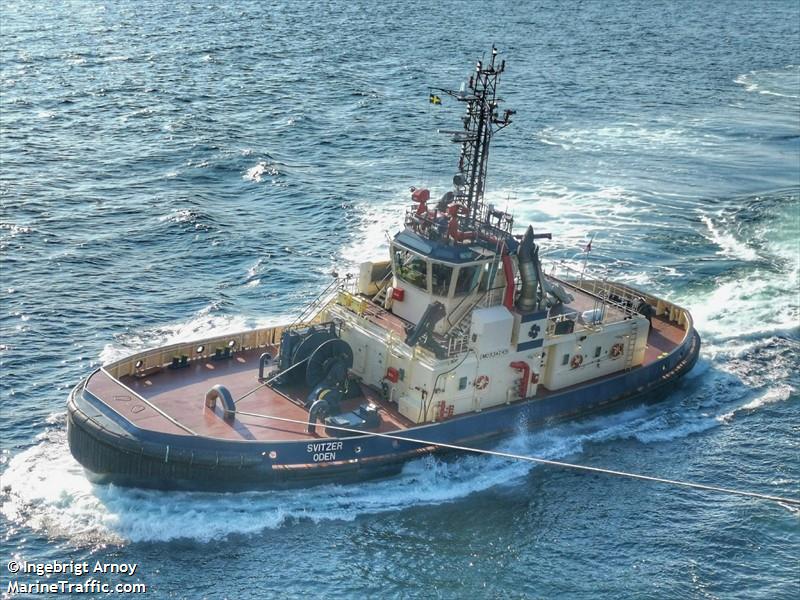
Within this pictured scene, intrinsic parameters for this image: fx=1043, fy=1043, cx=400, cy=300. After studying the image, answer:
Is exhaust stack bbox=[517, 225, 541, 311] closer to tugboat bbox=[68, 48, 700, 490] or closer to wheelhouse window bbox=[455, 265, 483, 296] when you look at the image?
tugboat bbox=[68, 48, 700, 490]

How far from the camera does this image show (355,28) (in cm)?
9112

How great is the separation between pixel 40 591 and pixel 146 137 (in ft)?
125

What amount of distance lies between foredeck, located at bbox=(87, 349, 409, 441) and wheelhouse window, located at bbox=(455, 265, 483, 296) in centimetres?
394

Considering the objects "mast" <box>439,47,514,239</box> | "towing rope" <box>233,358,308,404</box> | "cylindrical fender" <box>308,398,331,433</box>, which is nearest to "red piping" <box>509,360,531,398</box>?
"mast" <box>439,47,514,239</box>

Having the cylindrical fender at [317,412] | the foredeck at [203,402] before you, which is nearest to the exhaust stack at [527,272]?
the foredeck at [203,402]

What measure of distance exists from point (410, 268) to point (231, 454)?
781 cm

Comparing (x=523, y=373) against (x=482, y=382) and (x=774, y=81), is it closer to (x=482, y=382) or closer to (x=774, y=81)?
(x=482, y=382)

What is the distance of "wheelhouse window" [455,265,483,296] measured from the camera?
29.5 meters

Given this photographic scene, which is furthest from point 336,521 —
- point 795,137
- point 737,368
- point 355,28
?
point 355,28

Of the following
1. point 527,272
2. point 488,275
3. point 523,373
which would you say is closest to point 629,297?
point 523,373

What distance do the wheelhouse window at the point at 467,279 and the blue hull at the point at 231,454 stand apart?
11.5 feet

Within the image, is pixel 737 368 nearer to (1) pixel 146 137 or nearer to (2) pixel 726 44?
(1) pixel 146 137

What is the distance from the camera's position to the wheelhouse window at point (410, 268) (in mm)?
30094

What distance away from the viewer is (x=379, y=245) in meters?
45.1
